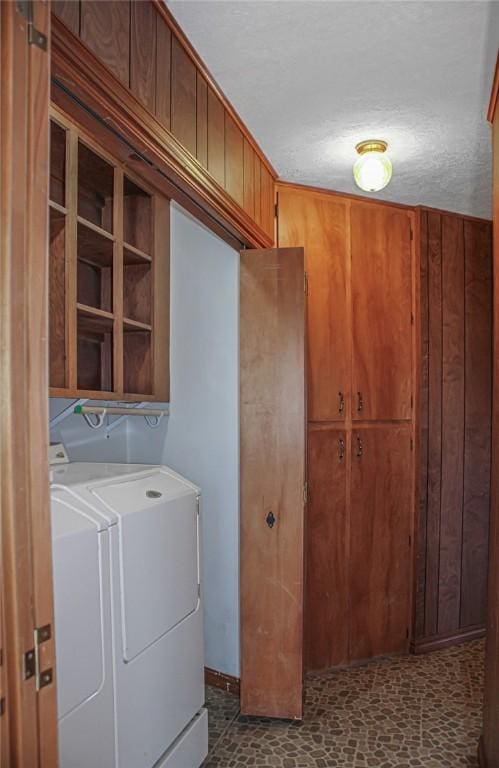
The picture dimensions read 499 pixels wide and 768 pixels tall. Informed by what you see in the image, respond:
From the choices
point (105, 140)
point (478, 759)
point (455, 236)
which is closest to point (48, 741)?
point (105, 140)

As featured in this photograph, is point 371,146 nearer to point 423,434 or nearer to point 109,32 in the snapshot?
point 109,32

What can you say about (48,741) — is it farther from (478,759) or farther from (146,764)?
(478,759)

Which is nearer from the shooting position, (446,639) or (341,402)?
(341,402)

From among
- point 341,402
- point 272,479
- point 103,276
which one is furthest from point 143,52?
point 341,402

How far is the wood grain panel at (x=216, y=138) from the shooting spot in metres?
1.98

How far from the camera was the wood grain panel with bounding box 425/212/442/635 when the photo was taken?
3314 mm

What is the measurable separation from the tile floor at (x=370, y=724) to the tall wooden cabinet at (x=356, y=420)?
207mm

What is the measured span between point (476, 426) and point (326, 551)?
122 cm

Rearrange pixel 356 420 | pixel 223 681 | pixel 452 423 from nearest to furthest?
pixel 223 681 → pixel 356 420 → pixel 452 423

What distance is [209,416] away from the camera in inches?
118

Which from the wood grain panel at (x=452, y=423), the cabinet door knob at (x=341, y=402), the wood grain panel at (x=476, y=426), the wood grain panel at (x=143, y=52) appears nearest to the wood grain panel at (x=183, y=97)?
the wood grain panel at (x=143, y=52)

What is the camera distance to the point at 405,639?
3.25m

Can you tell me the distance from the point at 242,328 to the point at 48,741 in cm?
186

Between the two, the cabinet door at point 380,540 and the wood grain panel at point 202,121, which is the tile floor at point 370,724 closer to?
the cabinet door at point 380,540
